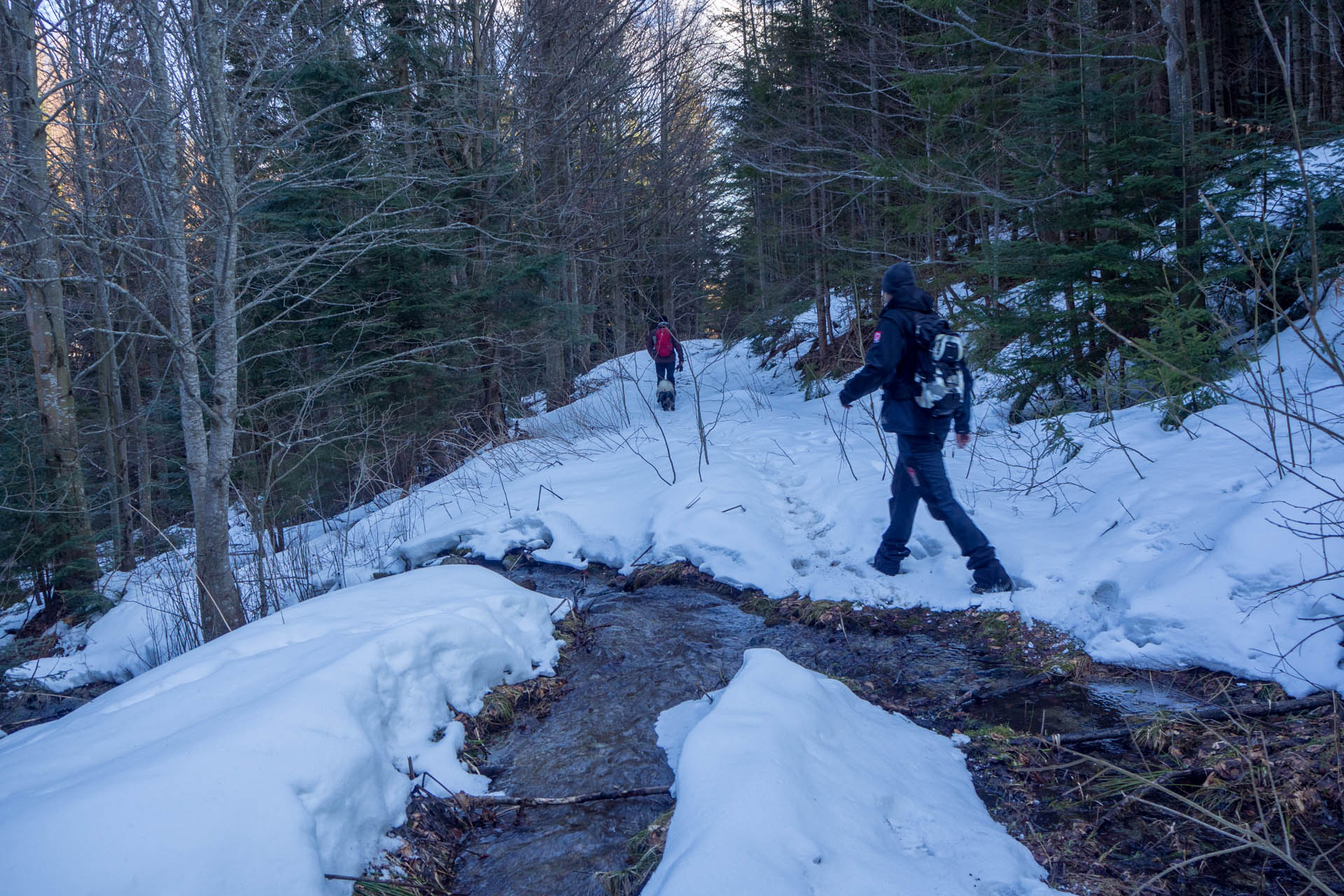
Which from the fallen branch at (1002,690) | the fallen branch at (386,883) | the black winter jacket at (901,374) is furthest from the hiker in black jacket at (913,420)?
the fallen branch at (386,883)

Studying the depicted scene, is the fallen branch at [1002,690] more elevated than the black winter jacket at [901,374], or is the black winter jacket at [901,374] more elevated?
the black winter jacket at [901,374]

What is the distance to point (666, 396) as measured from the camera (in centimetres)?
1354

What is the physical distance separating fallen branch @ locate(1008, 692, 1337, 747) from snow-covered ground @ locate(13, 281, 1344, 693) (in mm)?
118

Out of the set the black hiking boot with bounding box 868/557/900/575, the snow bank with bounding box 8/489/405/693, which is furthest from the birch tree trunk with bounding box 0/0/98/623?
the black hiking boot with bounding box 868/557/900/575

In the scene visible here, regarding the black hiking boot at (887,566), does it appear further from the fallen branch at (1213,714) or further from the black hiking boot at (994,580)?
the fallen branch at (1213,714)

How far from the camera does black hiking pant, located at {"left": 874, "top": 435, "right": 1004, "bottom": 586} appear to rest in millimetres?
4621

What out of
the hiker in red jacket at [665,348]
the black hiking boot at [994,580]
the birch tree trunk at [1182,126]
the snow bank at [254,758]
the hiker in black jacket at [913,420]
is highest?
the birch tree trunk at [1182,126]

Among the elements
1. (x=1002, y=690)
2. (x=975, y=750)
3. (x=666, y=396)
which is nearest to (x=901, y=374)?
(x=1002, y=690)

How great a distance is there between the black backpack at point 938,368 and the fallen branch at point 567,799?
9.39ft

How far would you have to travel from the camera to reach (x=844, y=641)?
4629 mm

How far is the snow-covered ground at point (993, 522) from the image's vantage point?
3.60m

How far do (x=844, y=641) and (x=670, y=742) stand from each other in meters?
1.65

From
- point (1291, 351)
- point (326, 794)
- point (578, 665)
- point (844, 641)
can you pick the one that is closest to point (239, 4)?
point (578, 665)

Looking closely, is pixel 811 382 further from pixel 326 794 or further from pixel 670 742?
pixel 326 794
